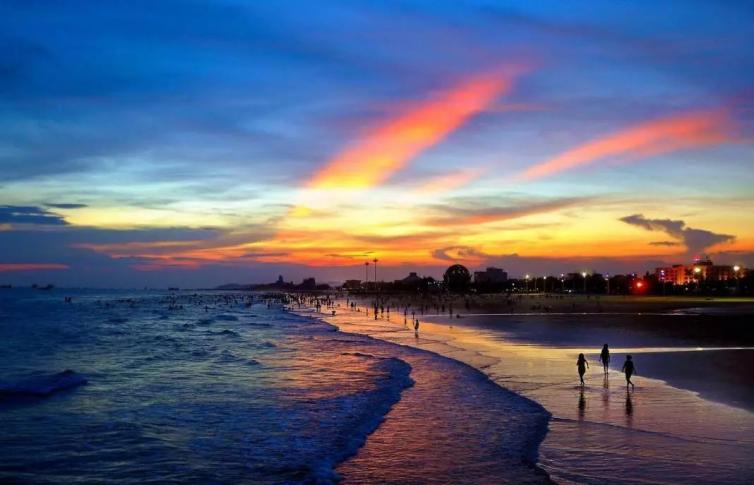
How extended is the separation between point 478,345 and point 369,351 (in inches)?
306

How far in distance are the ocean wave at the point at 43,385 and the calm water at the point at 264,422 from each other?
105 mm

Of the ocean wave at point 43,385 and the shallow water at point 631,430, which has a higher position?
the shallow water at point 631,430

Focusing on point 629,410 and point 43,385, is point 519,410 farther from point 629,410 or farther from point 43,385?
point 43,385

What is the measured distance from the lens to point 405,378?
27.3 metres

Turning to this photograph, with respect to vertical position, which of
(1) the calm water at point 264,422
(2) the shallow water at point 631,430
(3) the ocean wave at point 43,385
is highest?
(2) the shallow water at point 631,430

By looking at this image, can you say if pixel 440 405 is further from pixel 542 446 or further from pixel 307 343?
pixel 307 343

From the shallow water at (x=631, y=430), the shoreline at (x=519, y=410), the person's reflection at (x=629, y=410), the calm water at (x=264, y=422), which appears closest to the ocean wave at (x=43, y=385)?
the calm water at (x=264, y=422)

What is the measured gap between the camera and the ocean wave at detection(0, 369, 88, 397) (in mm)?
24141

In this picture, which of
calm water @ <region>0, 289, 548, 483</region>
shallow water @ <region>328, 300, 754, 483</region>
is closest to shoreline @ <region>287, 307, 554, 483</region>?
calm water @ <region>0, 289, 548, 483</region>

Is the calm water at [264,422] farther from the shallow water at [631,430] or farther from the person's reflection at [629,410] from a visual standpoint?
the person's reflection at [629,410]

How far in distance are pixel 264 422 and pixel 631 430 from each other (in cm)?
1091

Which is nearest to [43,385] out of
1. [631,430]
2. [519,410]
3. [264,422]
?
[264,422]

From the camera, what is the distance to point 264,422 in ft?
62.5

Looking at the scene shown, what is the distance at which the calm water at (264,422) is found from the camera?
13930 millimetres
